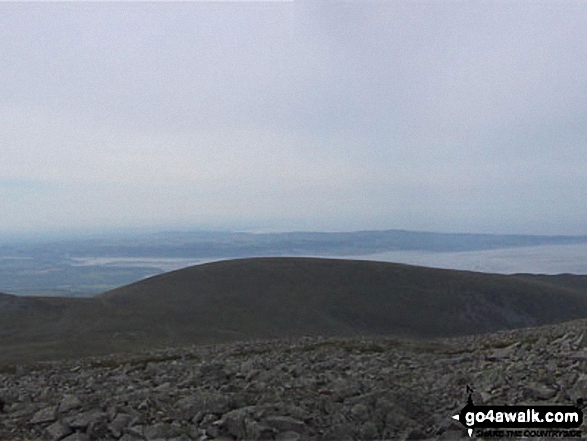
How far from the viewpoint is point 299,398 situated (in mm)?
12203

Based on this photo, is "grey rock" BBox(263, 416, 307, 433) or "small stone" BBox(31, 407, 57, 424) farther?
"small stone" BBox(31, 407, 57, 424)

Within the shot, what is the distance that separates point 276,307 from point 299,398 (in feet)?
205

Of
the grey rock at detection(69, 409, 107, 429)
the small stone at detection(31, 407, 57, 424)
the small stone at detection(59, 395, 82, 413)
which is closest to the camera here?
the grey rock at detection(69, 409, 107, 429)

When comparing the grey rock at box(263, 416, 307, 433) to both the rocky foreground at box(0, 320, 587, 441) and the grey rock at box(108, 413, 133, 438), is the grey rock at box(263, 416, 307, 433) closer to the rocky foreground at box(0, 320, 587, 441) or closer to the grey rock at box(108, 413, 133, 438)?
the rocky foreground at box(0, 320, 587, 441)

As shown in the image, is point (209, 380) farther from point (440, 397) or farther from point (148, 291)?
point (148, 291)

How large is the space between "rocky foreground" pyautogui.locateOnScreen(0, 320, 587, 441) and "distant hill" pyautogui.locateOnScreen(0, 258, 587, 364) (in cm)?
2719

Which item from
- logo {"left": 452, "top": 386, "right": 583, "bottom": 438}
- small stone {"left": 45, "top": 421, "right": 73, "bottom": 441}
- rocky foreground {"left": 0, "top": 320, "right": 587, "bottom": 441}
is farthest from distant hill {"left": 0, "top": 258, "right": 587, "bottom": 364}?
logo {"left": 452, "top": 386, "right": 583, "bottom": 438}

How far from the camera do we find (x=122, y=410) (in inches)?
454

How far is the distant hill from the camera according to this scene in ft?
171

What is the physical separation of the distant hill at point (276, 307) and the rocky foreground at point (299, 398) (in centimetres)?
2719

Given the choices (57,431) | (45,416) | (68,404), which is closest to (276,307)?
(68,404)

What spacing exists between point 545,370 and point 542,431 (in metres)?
3.58

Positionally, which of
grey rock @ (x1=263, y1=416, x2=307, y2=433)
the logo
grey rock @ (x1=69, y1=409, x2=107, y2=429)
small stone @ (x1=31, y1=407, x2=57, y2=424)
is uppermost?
the logo

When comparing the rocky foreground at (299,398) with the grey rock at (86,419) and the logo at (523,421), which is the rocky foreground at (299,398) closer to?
the grey rock at (86,419)
